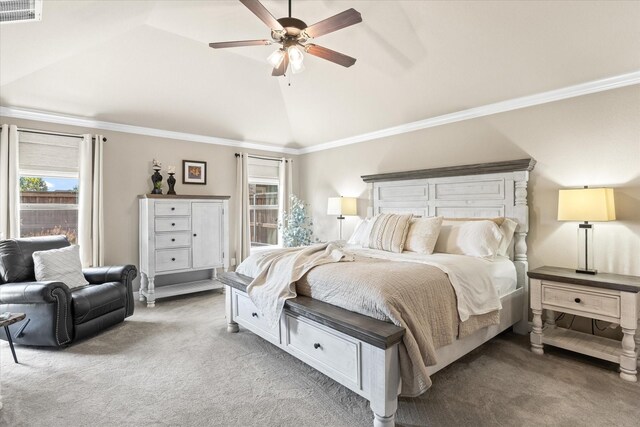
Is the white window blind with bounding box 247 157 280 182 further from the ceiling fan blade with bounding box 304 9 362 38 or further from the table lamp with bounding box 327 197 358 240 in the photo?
the ceiling fan blade with bounding box 304 9 362 38

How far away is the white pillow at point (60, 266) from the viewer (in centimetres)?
325

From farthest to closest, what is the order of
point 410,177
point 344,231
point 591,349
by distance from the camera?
1. point 344,231
2. point 410,177
3. point 591,349

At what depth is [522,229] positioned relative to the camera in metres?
3.41

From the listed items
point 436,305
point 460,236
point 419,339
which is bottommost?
point 419,339

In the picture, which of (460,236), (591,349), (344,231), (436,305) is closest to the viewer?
(436,305)

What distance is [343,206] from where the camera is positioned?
5.13 meters

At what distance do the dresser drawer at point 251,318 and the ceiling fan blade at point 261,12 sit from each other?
220 cm

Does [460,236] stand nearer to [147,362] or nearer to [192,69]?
[147,362]

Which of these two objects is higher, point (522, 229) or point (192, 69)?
point (192, 69)

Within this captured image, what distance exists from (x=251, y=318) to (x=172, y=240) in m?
2.12

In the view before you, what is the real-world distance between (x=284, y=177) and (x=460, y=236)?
3.64m

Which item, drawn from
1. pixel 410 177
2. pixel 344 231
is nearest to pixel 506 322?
pixel 410 177

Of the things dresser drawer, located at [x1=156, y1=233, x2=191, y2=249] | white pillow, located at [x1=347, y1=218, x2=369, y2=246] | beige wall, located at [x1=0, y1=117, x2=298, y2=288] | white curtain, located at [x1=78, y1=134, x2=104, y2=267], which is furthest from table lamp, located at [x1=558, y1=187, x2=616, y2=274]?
white curtain, located at [x1=78, y1=134, x2=104, y2=267]

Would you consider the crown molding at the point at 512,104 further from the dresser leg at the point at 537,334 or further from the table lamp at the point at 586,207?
the dresser leg at the point at 537,334
